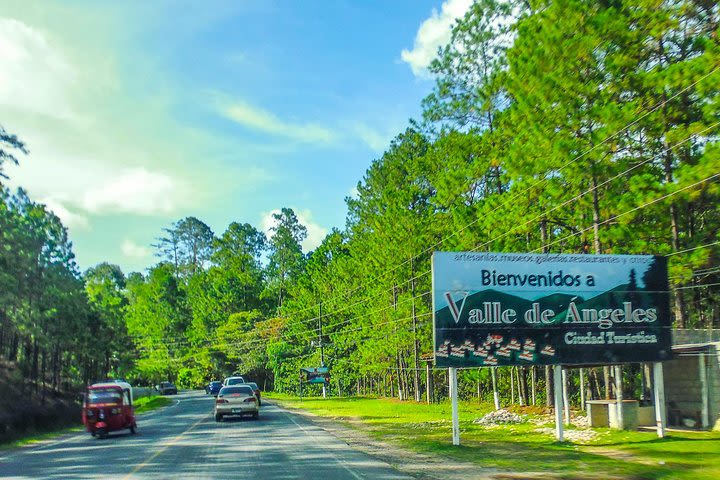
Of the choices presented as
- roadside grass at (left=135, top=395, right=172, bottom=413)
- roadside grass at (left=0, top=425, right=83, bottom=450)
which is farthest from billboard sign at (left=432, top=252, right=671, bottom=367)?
roadside grass at (left=135, top=395, right=172, bottom=413)

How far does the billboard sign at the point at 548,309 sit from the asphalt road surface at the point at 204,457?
536 cm

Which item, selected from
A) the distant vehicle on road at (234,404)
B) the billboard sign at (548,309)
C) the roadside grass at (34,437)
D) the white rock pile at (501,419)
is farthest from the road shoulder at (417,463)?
the roadside grass at (34,437)

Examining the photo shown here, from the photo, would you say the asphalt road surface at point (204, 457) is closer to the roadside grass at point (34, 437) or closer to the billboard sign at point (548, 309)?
the roadside grass at point (34, 437)

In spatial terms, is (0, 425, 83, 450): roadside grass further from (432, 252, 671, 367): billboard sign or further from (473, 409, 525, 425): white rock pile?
(473, 409, 525, 425): white rock pile

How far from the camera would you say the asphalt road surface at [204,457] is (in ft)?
50.4

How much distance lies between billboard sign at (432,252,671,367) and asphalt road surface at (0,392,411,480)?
17.6 ft

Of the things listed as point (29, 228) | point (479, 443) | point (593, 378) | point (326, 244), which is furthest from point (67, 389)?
point (479, 443)

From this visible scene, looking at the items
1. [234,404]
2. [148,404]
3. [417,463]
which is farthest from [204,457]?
[148,404]

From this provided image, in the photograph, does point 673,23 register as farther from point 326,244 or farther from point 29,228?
point 326,244

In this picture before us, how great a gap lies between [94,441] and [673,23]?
26057mm

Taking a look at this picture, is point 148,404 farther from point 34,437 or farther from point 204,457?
point 204,457

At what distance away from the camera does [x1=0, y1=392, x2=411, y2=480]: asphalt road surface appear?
605 inches

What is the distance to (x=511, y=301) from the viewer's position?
75.3 ft

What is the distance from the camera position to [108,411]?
28562 millimetres
